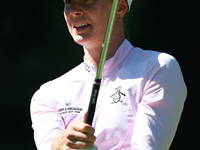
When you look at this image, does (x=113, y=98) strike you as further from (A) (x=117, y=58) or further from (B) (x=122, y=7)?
(B) (x=122, y=7)

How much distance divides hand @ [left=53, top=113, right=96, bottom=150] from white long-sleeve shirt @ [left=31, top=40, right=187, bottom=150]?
192mm

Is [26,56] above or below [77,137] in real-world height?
above

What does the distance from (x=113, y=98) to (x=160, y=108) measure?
0.65ft

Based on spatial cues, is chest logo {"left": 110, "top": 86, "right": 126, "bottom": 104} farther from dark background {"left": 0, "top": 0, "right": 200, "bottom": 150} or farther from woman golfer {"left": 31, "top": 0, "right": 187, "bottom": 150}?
dark background {"left": 0, "top": 0, "right": 200, "bottom": 150}

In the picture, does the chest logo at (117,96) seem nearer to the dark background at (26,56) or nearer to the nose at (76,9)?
the nose at (76,9)

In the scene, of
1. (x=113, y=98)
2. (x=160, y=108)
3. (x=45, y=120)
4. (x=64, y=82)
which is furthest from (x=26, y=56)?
(x=160, y=108)

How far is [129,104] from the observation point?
1564 millimetres

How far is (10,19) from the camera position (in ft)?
8.97

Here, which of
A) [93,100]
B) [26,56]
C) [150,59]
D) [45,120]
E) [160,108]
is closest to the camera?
[93,100]

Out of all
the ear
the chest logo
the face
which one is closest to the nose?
the face

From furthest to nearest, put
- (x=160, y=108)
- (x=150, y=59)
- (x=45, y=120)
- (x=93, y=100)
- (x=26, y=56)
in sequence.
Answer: (x=26, y=56)
(x=45, y=120)
(x=150, y=59)
(x=160, y=108)
(x=93, y=100)

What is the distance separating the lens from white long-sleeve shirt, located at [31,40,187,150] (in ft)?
4.90

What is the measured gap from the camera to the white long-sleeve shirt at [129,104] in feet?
4.90

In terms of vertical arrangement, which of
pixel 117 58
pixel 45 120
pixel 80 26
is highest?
pixel 80 26
